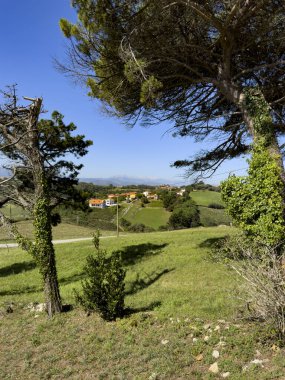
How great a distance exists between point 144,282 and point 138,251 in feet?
14.4

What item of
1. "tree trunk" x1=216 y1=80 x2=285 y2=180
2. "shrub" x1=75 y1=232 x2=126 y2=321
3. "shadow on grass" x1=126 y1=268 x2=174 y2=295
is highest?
"tree trunk" x1=216 y1=80 x2=285 y2=180

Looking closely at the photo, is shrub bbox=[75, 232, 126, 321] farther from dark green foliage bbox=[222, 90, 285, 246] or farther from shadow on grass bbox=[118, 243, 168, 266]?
shadow on grass bbox=[118, 243, 168, 266]

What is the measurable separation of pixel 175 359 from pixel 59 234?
87.1 ft

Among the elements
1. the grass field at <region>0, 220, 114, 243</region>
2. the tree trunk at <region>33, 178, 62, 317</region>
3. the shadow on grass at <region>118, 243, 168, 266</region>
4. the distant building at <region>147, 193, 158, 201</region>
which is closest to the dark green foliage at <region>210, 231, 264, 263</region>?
the tree trunk at <region>33, 178, 62, 317</region>

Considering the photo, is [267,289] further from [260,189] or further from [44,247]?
[44,247]

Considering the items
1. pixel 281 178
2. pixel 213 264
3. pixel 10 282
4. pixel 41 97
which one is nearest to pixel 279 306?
pixel 281 178

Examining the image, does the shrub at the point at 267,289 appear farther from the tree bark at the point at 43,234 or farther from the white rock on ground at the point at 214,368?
the tree bark at the point at 43,234

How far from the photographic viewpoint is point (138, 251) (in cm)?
1490

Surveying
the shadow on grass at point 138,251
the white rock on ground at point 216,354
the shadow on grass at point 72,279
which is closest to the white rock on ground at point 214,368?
the white rock on ground at point 216,354

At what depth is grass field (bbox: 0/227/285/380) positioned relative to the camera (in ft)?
15.3

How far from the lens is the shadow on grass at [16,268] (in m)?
14.9

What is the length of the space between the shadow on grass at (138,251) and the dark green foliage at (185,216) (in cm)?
2303

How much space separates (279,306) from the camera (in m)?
4.59

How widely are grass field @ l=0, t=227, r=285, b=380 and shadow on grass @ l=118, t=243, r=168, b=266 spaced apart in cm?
326
